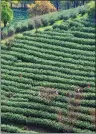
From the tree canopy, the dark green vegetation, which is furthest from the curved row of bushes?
the tree canopy

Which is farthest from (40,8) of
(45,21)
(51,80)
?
(51,80)

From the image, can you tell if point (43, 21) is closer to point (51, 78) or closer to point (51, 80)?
point (51, 78)

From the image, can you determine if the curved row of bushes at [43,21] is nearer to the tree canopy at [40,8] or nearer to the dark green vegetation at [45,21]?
the dark green vegetation at [45,21]

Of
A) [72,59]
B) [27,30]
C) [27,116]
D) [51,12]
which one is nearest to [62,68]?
[72,59]

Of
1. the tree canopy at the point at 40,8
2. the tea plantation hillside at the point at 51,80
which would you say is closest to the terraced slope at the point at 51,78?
the tea plantation hillside at the point at 51,80

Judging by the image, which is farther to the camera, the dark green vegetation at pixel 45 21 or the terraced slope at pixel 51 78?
the dark green vegetation at pixel 45 21

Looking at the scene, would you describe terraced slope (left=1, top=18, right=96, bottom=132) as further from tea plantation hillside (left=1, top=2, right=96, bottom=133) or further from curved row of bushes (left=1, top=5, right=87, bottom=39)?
curved row of bushes (left=1, top=5, right=87, bottom=39)

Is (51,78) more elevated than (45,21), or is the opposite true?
(45,21)
